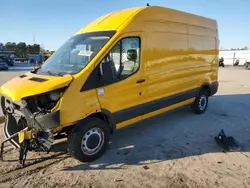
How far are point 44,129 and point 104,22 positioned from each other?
2.59 m

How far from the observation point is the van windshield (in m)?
4.52

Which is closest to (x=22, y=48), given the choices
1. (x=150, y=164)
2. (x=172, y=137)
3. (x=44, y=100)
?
(x=172, y=137)

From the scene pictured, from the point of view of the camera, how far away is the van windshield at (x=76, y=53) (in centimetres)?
452

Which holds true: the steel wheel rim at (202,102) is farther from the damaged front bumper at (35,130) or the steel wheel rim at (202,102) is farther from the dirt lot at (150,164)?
the damaged front bumper at (35,130)

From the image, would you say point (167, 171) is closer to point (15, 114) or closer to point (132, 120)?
point (132, 120)

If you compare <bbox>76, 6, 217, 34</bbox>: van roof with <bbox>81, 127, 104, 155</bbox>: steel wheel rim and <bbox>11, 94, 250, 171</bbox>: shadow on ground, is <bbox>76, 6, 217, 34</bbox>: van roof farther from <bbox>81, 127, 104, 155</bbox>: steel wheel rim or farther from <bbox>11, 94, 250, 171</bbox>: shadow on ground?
<bbox>11, 94, 250, 171</bbox>: shadow on ground

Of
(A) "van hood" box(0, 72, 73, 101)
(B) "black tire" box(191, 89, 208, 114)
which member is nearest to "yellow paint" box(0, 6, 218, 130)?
(A) "van hood" box(0, 72, 73, 101)

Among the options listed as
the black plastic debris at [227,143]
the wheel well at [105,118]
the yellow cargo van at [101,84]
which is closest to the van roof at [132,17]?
the yellow cargo van at [101,84]

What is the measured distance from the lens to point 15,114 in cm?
455

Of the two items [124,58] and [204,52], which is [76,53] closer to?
[124,58]

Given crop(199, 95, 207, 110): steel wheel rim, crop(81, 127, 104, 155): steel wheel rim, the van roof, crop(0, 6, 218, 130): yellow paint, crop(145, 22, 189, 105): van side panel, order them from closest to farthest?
crop(0, 6, 218, 130): yellow paint, crop(81, 127, 104, 155): steel wheel rim, the van roof, crop(145, 22, 189, 105): van side panel, crop(199, 95, 207, 110): steel wheel rim

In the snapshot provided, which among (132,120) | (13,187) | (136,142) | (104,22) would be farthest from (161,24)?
(13,187)

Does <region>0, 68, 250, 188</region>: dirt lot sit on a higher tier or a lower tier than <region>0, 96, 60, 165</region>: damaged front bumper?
lower

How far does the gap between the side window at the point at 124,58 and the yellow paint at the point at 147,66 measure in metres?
0.10
